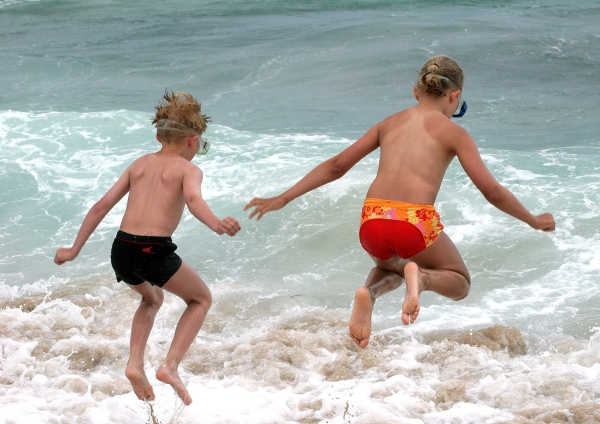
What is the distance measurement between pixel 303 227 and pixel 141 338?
18.1 feet

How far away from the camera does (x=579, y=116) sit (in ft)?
49.2

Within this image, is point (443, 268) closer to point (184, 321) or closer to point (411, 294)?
point (411, 294)

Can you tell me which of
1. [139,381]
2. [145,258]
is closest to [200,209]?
[145,258]

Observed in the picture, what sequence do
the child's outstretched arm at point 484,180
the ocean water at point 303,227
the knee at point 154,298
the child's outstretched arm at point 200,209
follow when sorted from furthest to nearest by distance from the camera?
the ocean water at point 303,227 → the knee at point 154,298 → the child's outstretched arm at point 484,180 → the child's outstretched arm at point 200,209

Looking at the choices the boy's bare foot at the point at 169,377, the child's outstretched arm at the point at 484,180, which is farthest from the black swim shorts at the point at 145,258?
the child's outstretched arm at the point at 484,180

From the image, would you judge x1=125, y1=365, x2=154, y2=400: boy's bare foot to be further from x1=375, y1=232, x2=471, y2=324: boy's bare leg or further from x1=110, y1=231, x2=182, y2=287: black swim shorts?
x1=375, y1=232, x2=471, y2=324: boy's bare leg

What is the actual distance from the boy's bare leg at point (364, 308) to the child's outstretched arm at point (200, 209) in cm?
86

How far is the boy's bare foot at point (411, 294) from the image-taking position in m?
4.34

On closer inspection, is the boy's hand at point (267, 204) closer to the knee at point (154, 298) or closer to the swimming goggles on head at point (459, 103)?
the knee at point (154, 298)

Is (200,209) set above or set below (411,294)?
above

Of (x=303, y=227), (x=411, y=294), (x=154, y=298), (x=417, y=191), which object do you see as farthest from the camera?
(x=303, y=227)

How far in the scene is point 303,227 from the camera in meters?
10.4

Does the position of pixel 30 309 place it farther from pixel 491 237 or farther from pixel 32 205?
pixel 491 237

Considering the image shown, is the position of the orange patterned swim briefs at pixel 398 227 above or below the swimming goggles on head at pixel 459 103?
below
